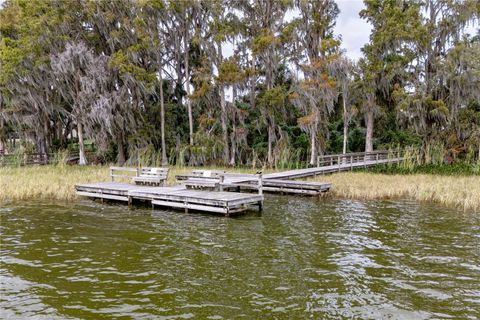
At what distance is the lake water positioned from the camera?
20.7 ft

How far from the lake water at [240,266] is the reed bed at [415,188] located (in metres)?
1.62

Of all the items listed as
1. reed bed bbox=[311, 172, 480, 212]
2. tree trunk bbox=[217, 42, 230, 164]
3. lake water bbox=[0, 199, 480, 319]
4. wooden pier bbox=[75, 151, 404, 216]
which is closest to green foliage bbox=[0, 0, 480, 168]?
tree trunk bbox=[217, 42, 230, 164]

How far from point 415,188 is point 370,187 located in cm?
177

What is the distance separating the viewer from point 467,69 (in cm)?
2505

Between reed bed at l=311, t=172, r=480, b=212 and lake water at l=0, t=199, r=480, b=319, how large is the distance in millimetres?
1618

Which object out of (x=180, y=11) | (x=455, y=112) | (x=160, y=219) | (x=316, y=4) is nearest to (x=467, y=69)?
(x=455, y=112)

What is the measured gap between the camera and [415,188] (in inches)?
671

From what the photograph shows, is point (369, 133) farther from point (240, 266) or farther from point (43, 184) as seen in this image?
point (240, 266)

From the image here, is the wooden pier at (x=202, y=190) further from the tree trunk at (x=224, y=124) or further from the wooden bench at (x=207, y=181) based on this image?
the tree trunk at (x=224, y=124)

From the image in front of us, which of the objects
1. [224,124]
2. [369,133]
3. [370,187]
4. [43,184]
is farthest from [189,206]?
[369,133]

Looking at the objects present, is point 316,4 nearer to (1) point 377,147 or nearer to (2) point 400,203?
Answer: (1) point 377,147

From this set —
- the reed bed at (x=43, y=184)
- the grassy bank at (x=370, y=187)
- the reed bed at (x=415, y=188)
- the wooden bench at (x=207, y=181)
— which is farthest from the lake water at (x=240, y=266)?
the reed bed at (x=43, y=184)

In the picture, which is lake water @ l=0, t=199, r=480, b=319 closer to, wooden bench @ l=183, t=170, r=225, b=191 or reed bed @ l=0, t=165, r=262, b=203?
wooden bench @ l=183, t=170, r=225, b=191

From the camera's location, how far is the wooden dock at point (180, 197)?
518 inches
